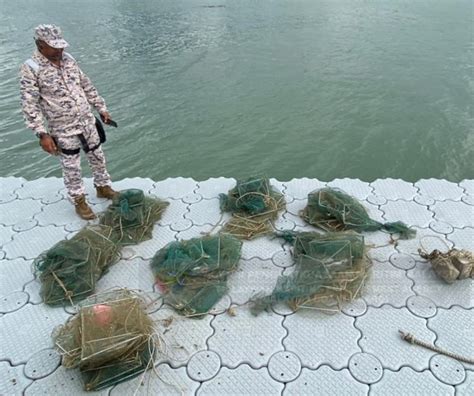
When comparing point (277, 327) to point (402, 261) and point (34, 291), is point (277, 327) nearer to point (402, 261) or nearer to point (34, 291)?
point (402, 261)

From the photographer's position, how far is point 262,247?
2598 millimetres

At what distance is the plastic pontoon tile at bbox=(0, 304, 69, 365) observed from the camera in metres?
1.94

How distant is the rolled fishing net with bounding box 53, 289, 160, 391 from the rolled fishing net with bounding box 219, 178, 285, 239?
995mm

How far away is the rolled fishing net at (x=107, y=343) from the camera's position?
5.75 ft

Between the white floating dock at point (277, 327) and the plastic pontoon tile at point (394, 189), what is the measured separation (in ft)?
0.51

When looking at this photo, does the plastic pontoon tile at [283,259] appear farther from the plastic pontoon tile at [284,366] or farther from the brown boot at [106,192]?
the brown boot at [106,192]

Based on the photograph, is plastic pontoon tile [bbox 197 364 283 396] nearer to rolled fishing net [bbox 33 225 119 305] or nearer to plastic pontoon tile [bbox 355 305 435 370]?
plastic pontoon tile [bbox 355 305 435 370]

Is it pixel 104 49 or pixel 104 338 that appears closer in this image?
pixel 104 338

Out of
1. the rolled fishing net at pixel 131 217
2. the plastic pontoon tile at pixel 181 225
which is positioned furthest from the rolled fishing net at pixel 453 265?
the rolled fishing net at pixel 131 217

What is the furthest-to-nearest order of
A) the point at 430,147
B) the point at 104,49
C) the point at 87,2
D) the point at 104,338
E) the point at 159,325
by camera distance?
the point at 87,2
the point at 104,49
the point at 430,147
the point at 159,325
the point at 104,338

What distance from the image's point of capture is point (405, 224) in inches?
107

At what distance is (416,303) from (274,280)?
0.79m

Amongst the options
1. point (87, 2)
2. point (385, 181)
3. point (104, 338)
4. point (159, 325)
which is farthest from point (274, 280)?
point (87, 2)

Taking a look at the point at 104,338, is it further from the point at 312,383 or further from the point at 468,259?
the point at 468,259
